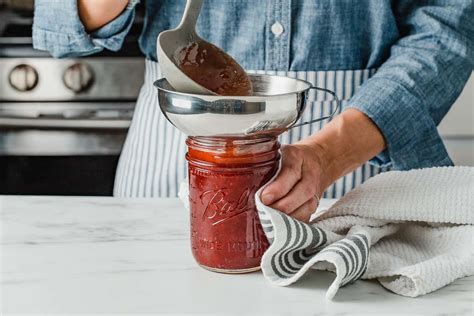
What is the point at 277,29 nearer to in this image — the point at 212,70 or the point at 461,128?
the point at 212,70

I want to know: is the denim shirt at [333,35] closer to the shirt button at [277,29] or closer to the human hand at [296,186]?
the shirt button at [277,29]

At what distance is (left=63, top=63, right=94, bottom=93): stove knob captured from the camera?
1910mm

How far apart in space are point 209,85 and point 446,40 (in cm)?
64

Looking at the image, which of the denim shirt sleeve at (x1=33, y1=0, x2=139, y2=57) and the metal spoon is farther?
the denim shirt sleeve at (x1=33, y1=0, x2=139, y2=57)

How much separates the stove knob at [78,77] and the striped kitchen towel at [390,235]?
993 mm

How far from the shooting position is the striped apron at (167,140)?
1454 mm

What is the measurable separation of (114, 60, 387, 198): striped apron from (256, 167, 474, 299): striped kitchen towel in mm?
A: 385

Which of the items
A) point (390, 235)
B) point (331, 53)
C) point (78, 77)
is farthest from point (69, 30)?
point (390, 235)

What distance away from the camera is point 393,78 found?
130 centimetres

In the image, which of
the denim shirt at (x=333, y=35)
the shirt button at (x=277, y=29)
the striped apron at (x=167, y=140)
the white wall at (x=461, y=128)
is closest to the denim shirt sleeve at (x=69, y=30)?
the denim shirt at (x=333, y=35)

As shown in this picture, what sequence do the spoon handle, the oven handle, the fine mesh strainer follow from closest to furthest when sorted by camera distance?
the fine mesh strainer → the spoon handle → the oven handle

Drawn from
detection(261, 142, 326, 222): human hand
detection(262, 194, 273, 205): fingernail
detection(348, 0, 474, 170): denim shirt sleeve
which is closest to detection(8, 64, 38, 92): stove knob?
detection(348, 0, 474, 170): denim shirt sleeve

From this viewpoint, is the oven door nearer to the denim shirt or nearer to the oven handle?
the oven handle

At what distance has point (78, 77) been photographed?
191 cm
